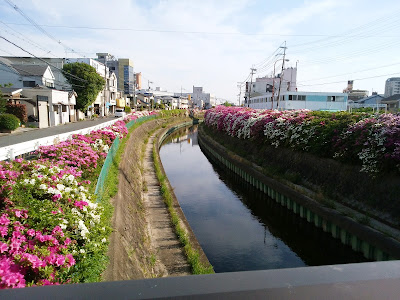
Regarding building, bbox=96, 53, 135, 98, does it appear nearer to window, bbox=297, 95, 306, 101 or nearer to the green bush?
window, bbox=297, 95, 306, 101

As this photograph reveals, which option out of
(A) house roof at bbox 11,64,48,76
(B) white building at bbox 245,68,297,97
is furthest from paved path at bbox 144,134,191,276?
(B) white building at bbox 245,68,297,97

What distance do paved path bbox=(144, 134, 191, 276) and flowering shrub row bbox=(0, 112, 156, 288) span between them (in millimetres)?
2457

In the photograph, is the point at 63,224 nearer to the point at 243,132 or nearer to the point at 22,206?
the point at 22,206

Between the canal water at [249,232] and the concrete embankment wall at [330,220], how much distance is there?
329mm

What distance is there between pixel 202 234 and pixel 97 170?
5060 millimetres

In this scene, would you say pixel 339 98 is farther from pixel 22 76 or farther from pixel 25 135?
pixel 25 135

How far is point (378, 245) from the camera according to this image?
27.3ft

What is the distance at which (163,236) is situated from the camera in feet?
30.3

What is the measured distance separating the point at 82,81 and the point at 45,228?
42.9 metres

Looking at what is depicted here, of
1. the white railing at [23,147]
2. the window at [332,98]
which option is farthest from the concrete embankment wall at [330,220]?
the window at [332,98]

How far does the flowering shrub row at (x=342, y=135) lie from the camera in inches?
382

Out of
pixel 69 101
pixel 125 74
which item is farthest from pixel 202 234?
pixel 125 74

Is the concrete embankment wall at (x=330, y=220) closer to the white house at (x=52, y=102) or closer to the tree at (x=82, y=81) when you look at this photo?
the white house at (x=52, y=102)

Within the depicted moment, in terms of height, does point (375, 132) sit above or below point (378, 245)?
above
